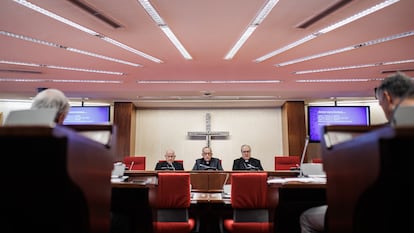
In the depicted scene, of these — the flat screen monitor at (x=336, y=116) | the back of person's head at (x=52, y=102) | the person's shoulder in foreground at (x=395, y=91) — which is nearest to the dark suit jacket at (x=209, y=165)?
the flat screen monitor at (x=336, y=116)

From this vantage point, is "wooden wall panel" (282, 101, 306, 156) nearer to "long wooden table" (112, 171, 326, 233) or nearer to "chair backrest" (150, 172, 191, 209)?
"long wooden table" (112, 171, 326, 233)

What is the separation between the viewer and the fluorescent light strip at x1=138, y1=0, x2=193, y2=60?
328 centimetres

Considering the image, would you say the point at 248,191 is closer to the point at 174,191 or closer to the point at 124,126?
the point at 174,191

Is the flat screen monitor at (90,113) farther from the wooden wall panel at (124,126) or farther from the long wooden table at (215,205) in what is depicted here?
the long wooden table at (215,205)

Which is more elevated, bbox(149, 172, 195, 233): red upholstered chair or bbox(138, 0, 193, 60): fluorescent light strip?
bbox(138, 0, 193, 60): fluorescent light strip

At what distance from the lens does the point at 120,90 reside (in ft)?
22.9

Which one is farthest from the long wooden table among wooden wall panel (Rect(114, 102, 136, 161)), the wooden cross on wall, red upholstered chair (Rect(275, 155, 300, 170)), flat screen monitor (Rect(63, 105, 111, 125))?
flat screen monitor (Rect(63, 105, 111, 125))

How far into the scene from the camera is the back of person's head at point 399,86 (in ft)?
4.27

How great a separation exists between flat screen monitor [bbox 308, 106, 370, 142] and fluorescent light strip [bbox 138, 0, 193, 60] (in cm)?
401

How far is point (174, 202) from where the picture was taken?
317cm

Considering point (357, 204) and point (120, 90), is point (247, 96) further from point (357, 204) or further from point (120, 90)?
point (357, 204)

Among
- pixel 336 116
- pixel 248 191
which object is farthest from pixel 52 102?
pixel 336 116

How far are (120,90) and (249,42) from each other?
3.54 metres

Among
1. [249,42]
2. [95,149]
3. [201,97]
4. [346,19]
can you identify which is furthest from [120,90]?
[95,149]
